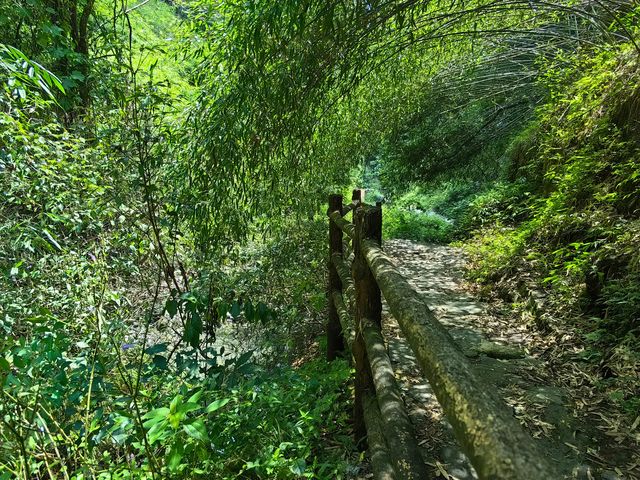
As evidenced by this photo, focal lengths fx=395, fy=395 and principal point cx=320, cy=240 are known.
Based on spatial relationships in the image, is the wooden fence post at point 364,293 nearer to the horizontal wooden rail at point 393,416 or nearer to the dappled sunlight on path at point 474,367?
the horizontal wooden rail at point 393,416

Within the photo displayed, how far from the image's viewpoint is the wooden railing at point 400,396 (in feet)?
1.85

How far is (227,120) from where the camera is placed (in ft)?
8.39

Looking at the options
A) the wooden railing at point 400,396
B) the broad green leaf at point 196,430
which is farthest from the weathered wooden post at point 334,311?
the broad green leaf at point 196,430

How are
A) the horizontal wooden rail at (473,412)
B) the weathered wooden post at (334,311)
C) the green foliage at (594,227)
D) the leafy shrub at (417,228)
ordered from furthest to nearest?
1. the leafy shrub at (417,228)
2. the weathered wooden post at (334,311)
3. the green foliage at (594,227)
4. the horizontal wooden rail at (473,412)

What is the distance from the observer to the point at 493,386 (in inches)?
34.2

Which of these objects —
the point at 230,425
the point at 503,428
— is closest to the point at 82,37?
the point at 230,425

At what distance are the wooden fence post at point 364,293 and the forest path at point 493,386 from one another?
1.68 feet

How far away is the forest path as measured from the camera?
6.36ft

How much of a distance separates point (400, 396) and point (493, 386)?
0.66 m

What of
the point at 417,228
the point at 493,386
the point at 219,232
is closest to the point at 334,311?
the point at 219,232

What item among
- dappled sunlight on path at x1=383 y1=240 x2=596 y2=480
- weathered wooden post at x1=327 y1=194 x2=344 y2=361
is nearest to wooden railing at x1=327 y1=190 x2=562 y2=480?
dappled sunlight on path at x1=383 y1=240 x2=596 y2=480

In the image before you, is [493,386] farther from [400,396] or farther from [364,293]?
[364,293]

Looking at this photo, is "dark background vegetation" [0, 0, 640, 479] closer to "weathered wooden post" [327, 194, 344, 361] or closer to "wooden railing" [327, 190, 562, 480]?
"weathered wooden post" [327, 194, 344, 361]

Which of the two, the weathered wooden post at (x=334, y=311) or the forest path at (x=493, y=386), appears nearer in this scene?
the forest path at (x=493, y=386)
